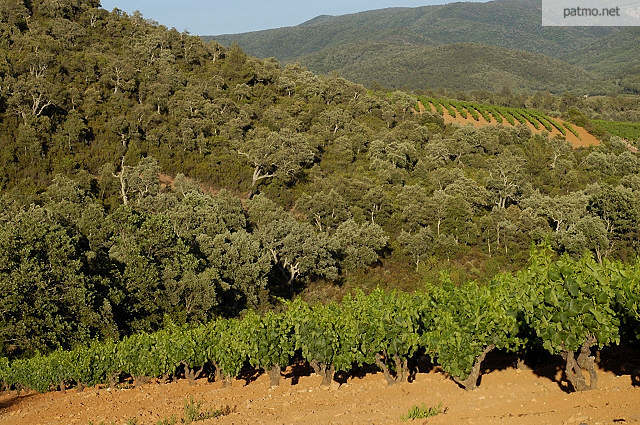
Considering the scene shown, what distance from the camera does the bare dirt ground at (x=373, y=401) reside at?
10211 mm

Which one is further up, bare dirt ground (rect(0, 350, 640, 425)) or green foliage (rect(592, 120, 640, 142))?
green foliage (rect(592, 120, 640, 142))

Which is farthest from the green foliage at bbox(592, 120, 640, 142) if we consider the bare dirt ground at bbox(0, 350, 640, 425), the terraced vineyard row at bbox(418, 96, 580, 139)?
the bare dirt ground at bbox(0, 350, 640, 425)

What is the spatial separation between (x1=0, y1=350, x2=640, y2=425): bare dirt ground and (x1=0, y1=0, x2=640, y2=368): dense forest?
8.95 metres

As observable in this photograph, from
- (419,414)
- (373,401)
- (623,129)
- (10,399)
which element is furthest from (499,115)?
(419,414)

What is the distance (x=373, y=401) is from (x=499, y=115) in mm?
105175

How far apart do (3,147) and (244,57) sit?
145ft

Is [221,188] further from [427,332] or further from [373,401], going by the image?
[427,332]

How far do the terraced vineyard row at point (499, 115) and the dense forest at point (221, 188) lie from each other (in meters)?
15.1

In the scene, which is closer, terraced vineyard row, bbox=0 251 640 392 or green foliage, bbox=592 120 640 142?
terraced vineyard row, bbox=0 251 640 392

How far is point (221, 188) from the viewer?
55.4 meters

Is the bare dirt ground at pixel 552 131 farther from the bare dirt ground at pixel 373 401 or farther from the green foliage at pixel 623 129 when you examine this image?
the bare dirt ground at pixel 373 401

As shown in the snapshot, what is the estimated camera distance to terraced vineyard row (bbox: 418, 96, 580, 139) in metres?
103

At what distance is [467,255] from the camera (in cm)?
4909

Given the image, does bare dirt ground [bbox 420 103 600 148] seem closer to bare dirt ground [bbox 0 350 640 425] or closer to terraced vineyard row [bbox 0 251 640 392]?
terraced vineyard row [bbox 0 251 640 392]
